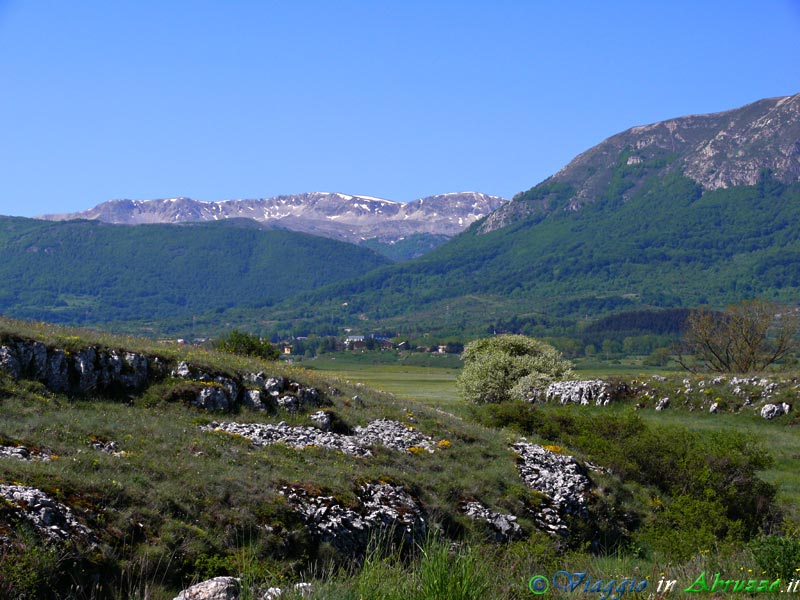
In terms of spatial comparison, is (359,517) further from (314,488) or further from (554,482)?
(554,482)

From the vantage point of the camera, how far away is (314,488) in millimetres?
18469

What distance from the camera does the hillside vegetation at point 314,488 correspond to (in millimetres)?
12852

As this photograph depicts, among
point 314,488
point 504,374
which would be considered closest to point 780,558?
point 314,488

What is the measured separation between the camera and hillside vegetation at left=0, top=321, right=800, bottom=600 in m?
12.9

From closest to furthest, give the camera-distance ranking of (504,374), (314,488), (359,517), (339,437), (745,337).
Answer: (359,517), (314,488), (339,437), (504,374), (745,337)

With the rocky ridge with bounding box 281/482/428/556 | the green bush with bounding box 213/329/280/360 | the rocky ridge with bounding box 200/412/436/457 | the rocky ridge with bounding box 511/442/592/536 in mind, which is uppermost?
the green bush with bounding box 213/329/280/360

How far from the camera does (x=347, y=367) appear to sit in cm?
19350

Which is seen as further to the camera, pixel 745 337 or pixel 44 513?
pixel 745 337

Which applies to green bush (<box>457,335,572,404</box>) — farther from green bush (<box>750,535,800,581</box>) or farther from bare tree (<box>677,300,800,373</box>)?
green bush (<box>750,535,800,581</box>)

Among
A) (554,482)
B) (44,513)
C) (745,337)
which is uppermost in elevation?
(745,337)

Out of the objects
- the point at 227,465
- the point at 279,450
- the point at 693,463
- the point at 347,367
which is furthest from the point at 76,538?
the point at 347,367

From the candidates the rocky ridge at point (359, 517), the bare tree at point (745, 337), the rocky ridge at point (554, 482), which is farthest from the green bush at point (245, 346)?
the bare tree at point (745, 337)

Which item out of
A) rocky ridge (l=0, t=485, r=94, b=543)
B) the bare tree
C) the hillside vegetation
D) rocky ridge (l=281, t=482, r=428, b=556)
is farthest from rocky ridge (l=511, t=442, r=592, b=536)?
the bare tree

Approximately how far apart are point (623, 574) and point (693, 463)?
18.7 metres
